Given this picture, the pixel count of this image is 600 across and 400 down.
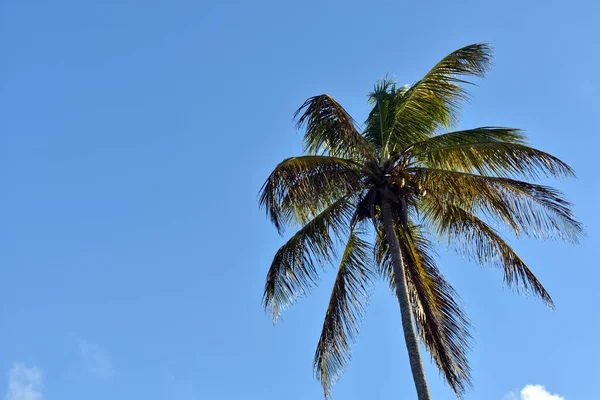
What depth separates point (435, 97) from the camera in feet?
55.8

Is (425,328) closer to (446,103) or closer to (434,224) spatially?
(434,224)

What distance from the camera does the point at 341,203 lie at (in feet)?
51.4

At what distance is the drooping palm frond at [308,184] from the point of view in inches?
589

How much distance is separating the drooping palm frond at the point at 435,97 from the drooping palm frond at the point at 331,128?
3.76ft

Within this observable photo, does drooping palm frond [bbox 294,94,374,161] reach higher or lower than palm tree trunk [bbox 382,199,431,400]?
higher

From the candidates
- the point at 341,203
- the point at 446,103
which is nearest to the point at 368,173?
the point at 341,203

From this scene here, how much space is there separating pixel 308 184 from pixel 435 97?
3573 millimetres

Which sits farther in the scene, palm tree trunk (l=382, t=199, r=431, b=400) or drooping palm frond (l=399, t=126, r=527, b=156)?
drooping palm frond (l=399, t=126, r=527, b=156)

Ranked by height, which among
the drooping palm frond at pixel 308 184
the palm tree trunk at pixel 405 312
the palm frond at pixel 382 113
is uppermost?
the palm frond at pixel 382 113

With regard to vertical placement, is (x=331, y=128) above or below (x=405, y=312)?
above

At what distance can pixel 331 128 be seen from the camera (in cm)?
1609

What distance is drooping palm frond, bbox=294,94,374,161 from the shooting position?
1565 cm

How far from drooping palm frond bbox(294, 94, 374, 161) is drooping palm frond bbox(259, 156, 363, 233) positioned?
1.74 ft

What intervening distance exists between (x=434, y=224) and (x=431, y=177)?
6.06 feet
